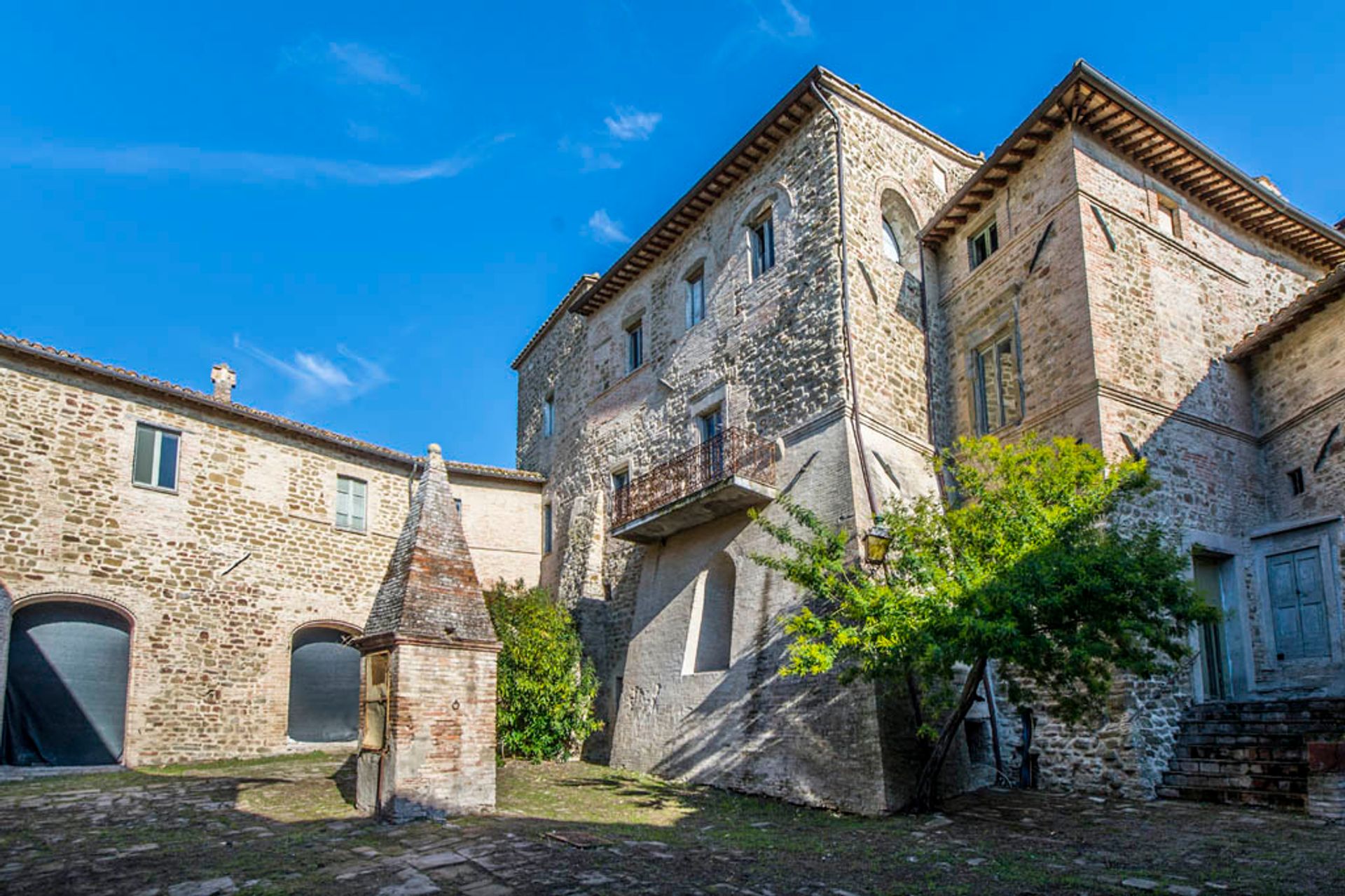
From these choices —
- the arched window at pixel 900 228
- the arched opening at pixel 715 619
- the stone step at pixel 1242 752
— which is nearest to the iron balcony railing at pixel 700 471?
the arched opening at pixel 715 619

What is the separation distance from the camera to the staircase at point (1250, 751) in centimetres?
1076

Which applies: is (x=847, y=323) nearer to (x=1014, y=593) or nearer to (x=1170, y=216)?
(x=1170, y=216)

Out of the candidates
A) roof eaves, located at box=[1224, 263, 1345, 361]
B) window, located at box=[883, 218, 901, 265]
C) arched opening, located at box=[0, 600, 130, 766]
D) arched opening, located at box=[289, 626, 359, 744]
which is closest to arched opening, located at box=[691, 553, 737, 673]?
window, located at box=[883, 218, 901, 265]

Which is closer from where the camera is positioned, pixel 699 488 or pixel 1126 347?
pixel 1126 347

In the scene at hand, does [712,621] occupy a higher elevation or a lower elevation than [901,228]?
lower

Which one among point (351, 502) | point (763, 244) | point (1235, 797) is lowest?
point (1235, 797)

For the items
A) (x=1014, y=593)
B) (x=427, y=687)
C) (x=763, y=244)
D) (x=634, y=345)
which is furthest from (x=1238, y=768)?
(x=634, y=345)

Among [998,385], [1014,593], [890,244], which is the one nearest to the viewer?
[1014,593]

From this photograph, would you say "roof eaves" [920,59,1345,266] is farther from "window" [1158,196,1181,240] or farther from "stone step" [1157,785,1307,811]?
"stone step" [1157,785,1307,811]

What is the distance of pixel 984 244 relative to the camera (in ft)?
54.9

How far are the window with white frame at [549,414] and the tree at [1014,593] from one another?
13.3 meters

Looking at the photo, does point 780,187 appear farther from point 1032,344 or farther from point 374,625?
point 374,625

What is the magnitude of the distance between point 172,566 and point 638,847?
12.7m

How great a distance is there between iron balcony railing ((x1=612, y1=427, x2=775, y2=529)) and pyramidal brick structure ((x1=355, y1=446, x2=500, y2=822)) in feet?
16.9
